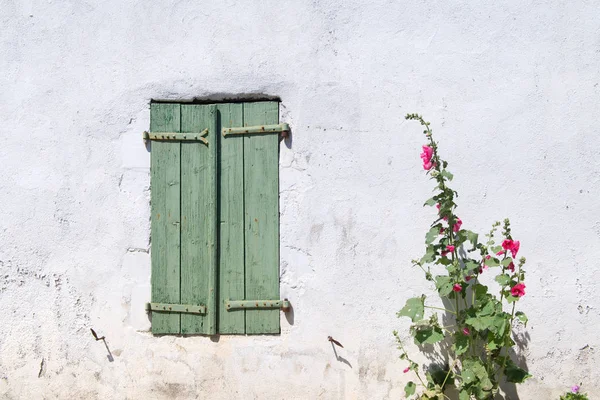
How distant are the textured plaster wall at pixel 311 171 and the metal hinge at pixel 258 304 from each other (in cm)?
8

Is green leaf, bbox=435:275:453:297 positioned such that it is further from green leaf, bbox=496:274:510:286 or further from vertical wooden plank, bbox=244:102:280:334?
vertical wooden plank, bbox=244:102:280:334

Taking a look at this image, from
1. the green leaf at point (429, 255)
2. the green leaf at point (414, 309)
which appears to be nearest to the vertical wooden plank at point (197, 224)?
the green leaf at point (414, 309)

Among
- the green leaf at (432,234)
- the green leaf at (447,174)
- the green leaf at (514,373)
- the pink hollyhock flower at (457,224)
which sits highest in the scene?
the green leaf at (447,174)

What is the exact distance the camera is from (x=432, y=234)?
3.54 meters

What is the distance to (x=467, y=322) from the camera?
3416 mm

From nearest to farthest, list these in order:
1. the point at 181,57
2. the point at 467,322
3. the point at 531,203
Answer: the point at 467,322, the point at 531,203, the point at 181,57

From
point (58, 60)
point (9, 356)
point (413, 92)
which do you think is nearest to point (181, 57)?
point (58, 60)

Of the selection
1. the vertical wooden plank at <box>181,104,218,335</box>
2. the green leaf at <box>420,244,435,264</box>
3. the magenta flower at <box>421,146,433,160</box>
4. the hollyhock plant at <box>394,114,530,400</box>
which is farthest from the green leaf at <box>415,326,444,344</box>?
the vertical wooden plank at <box>181,104,218,335</box>

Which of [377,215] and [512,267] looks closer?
[512,267]

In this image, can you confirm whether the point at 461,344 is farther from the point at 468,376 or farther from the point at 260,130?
the point at 260,130

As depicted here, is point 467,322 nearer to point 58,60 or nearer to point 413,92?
point 413,92

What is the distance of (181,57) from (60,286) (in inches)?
63.0

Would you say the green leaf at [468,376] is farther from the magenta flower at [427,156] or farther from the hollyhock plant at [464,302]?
the magenta flower at [427,156]

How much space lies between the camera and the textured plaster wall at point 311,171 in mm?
3756
